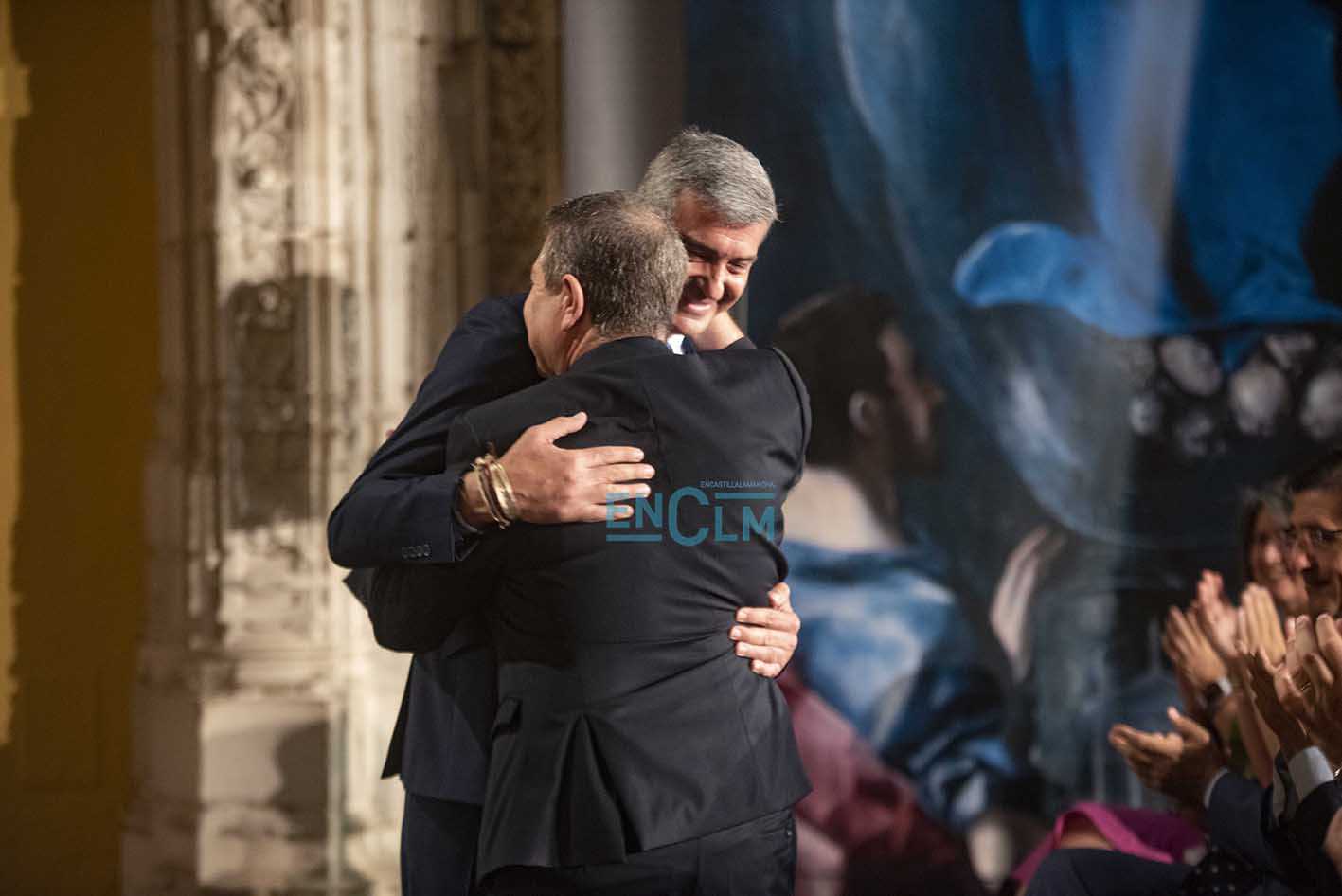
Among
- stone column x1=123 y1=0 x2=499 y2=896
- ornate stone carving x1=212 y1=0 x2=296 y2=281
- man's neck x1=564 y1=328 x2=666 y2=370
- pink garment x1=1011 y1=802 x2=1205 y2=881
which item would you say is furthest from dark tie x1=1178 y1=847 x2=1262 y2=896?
ornate stone carving x1=212 y1=0 x2=296 y2=281

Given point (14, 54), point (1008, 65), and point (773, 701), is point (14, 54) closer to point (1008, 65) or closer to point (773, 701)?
point (1008, 65)

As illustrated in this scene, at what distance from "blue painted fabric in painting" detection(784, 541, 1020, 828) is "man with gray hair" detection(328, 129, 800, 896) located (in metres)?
2.41

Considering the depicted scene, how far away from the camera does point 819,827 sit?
483 cm

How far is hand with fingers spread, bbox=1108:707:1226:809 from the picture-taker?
3.41 metres

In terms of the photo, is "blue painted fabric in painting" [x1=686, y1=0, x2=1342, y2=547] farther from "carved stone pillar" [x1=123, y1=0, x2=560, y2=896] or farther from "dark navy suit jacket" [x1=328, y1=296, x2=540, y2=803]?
"dark navy suit jacket" [x1=328, y1=296, x2=540, y2=803]

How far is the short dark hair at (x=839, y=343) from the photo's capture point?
4.85m

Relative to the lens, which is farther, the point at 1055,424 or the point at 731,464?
the point at 1055,424

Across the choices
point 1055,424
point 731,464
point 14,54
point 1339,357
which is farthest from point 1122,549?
point 14,54

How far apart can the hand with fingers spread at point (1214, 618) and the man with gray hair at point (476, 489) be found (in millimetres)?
1631

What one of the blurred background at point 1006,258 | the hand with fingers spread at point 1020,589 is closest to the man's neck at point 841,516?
the blurred background at point 1006,258

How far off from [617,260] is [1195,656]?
7.34 feet

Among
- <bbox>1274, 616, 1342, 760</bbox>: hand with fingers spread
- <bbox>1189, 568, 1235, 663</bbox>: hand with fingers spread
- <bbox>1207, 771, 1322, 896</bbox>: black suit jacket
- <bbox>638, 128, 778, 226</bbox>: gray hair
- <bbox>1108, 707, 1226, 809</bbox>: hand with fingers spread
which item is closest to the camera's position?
<bbox>1274, 616, 1342, 760</bbox>: hand with fingers spread

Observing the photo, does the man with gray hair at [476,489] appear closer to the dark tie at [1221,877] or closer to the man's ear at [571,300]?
the man's ear at [571,300]

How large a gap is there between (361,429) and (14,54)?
1.86m
